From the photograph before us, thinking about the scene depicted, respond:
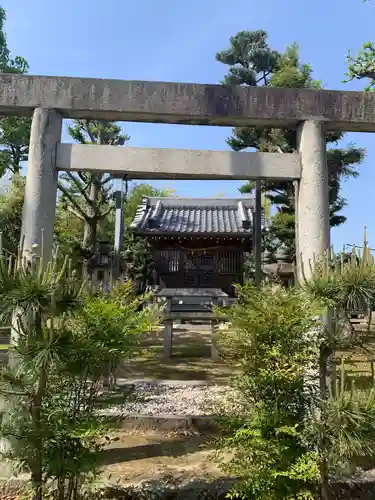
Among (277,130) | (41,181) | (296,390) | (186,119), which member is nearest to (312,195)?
(186,119)

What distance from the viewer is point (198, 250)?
52.5ft

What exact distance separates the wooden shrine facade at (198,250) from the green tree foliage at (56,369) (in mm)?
12641

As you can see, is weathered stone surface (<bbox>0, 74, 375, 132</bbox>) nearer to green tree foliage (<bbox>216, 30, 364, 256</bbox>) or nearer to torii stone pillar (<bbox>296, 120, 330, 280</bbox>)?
torii stone pillar (<bbox>296, 120, 330, 280</bbox>)

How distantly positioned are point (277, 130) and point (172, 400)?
39.5 ft

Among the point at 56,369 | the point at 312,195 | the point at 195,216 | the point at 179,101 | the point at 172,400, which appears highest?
the point at 195,216

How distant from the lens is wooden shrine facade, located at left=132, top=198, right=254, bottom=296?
1541 cm

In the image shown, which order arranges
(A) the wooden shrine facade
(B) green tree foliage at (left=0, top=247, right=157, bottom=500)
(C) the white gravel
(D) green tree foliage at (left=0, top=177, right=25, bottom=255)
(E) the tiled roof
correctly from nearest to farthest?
1. (B) green tree foliage at (left=0, top=247, right=157, bottom=500)
2. (C) the white gravel
3. (D) green tree foliage at (left=0, top=177, right=25, bottom=255)
4. (A) the wooden shrine facade
5. (E) the tiled roof

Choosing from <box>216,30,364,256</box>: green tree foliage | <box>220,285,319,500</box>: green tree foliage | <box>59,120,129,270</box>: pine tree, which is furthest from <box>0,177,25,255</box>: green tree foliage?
<box>220,285,319,500</box>: green tree foliage

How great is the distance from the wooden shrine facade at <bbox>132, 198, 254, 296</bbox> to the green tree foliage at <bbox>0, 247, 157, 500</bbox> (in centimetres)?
1264

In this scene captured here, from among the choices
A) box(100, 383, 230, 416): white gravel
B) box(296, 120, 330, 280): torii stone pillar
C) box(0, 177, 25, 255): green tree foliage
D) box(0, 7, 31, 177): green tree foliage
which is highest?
box(0, 7, 31, 177): green tree foliage

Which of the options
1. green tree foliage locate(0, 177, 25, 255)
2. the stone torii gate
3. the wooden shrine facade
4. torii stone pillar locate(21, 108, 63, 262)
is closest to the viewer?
torii stone pillar locate(21, 108, 63, 262)

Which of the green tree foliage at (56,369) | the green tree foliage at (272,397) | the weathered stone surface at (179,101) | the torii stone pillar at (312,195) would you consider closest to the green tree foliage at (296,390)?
the green tree foliage at (272,397)

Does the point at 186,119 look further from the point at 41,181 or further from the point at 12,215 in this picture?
the point at 12,215

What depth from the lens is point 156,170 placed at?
395cm
